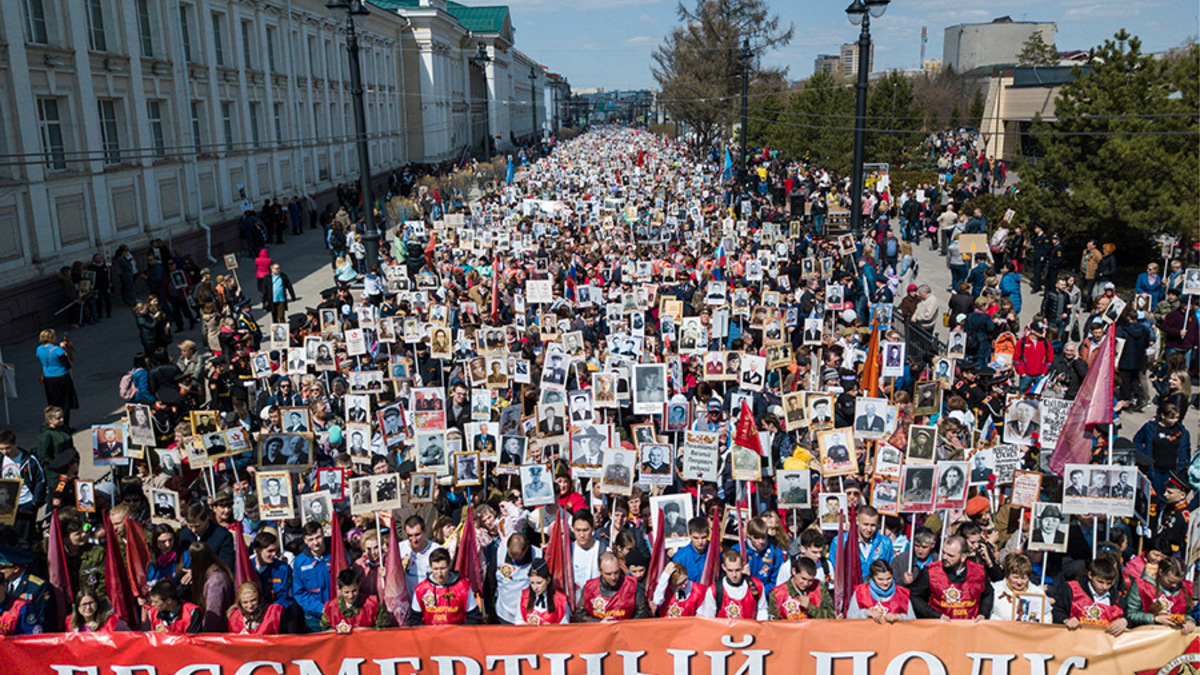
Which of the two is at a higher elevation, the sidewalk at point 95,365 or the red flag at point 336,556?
the red flag at point 336,556

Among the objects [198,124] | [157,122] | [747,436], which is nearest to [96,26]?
[157,122]

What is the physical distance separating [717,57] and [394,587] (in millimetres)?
63795

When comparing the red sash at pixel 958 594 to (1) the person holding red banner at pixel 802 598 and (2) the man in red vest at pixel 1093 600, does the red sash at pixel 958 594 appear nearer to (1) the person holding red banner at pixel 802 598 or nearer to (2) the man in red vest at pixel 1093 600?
(2) the man in red vest at pixel 1093 600

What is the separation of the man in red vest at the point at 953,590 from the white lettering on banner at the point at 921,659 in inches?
17.9

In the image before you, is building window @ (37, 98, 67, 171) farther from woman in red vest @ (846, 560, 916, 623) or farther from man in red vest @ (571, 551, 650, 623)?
woman in red vest @ (846, 560, 916, 623)

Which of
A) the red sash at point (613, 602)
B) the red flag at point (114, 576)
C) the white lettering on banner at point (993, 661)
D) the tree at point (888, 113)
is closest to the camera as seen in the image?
the white lettering on banner at point (993, 661)

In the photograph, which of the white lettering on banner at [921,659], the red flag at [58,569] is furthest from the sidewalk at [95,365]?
the white lettering on banner at [921,659]

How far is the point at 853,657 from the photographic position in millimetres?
5863

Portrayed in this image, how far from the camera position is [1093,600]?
612 centimetres

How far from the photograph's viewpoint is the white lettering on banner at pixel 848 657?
19.2ft

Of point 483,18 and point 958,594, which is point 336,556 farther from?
point 483,18

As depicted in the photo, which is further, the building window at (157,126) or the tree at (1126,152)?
the building window at (157,126)

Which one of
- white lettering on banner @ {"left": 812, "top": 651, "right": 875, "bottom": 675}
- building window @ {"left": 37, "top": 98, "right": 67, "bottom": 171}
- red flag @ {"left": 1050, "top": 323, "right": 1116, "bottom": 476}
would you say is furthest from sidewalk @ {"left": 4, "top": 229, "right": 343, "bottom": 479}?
red flag @ {"left": 1050, "top": 323, "right": 1116, "bottom": 476}

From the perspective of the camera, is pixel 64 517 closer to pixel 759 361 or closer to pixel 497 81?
pixel 759 361
